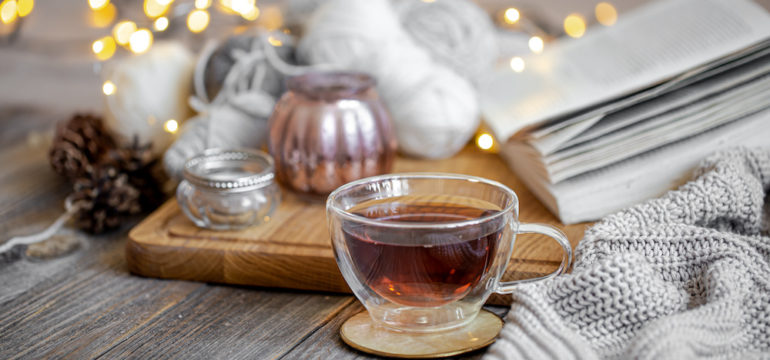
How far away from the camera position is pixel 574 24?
1724 millimetres

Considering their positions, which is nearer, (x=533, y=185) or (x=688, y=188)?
(x=688, y=188)

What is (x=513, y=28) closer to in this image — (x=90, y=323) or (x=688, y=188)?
(x=688, y=188)

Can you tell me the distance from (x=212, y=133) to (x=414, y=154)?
0.30 meters

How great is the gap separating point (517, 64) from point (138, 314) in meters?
0.77

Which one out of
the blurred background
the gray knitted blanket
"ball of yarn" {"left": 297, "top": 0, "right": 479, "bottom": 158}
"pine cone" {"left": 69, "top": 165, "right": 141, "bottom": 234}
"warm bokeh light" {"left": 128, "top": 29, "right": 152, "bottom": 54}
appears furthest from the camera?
the blurred background

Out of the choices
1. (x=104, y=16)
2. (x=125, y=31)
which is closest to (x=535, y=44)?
(x=125, y=31)

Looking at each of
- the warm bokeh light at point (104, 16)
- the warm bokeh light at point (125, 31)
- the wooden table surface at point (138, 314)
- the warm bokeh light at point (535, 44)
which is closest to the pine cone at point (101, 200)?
the wooden table surface at point (138, 314)

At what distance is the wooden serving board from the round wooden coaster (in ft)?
0.23

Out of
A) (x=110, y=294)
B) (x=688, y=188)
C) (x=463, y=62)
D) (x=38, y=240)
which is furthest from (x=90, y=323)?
(x=463, y=62)

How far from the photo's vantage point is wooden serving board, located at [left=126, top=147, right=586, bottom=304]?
0.69 meters

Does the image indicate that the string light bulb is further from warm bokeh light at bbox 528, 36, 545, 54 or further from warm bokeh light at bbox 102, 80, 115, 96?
warm bokeh light at bbox 102, 80, 115, 96

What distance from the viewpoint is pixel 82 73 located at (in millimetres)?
1953

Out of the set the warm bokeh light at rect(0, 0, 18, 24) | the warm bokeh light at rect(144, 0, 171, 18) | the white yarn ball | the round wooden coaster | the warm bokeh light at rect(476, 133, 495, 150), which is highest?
the warm bokeh light at rect(0, 0, 18, 24)

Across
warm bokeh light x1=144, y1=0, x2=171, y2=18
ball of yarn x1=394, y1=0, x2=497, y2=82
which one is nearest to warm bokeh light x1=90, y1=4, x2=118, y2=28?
warm bokeh light x1=144, y1=0, x2=171, y2=18
